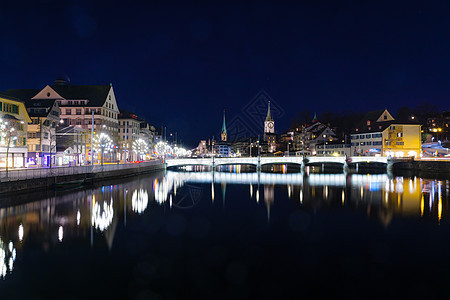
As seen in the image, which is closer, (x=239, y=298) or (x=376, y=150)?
(x=239, y=298)

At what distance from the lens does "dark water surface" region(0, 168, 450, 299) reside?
13.9 meters

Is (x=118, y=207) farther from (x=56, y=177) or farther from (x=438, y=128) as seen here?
(x=438, y=128)

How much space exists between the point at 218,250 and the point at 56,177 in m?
29.3

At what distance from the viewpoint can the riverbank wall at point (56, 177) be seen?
32500mm

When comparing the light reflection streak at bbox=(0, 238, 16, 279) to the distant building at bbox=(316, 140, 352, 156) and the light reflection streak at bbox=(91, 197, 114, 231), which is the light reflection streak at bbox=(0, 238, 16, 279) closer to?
the light reflection streak at bbox=(91, 197, 114, 231)

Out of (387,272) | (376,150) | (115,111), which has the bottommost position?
(387,272)

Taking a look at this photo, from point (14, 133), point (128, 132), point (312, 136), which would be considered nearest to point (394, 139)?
point (312, 136)

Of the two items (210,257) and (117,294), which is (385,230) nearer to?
(210,257)

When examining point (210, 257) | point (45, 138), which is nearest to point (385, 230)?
point (210, 257)

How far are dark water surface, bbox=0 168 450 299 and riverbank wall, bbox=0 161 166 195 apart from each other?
169 centimetres

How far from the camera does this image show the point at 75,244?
1920 cm

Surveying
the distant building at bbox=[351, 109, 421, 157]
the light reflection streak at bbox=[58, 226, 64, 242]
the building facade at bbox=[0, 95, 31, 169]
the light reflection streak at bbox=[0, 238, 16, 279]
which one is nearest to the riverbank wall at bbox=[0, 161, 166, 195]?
the building facade at bbox=[0, 95, 31, 169]

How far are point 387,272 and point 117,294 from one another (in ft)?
42.1

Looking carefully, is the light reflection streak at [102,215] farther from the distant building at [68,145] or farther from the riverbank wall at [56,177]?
the distant building at [68,145]
